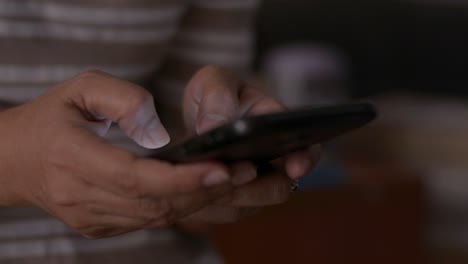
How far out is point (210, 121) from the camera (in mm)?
459

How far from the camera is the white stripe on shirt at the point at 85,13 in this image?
1.95 ft

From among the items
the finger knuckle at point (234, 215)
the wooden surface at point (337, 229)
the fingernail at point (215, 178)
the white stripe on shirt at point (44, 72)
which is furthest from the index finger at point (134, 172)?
the wooden surface at point (337, 229)

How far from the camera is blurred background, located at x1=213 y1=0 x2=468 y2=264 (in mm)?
1390

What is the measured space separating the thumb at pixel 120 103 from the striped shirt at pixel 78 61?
0.17 metres

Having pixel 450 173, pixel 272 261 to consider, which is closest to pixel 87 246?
pixel 272 261

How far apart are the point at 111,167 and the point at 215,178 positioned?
0.05 metres

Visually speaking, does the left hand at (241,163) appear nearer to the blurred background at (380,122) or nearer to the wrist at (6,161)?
the wrist at (6,161)

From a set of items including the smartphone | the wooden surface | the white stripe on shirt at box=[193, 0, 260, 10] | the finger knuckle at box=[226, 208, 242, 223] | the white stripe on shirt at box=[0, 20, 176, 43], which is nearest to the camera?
the smartphone

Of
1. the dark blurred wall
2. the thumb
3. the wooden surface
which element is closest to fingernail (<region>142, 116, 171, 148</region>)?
the thumb

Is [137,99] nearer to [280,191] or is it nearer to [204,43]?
[280,191]

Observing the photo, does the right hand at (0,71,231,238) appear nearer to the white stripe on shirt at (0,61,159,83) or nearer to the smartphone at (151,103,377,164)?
the smartphone at (151,103,377,164)

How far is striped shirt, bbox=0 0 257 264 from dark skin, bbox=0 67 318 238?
118 millimetres

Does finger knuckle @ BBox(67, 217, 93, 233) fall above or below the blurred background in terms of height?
below

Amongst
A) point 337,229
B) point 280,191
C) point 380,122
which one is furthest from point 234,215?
point 380,122
